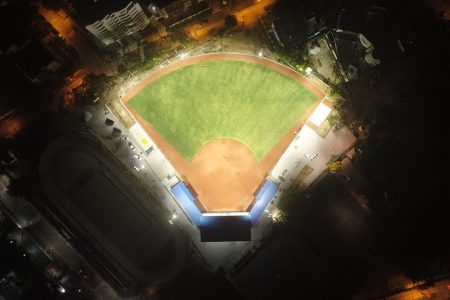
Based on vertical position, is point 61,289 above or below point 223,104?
below

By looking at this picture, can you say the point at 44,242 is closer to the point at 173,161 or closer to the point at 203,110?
the point at 173,161

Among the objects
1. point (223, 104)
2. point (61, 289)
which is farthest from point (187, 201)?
point (61, 289)

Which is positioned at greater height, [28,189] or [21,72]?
[21,72]

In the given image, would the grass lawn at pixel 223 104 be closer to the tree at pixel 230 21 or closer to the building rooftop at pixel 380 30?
the tree at pixel 230 21

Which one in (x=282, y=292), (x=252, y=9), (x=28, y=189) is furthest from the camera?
(x=252, y=9)

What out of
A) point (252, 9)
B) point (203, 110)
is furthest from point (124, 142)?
point (252, 9)

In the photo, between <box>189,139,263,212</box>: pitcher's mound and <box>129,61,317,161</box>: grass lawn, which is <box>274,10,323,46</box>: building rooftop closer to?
<box>129,61,317,161</box>: grass lawn

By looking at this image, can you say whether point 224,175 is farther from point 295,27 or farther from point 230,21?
point 295,27
